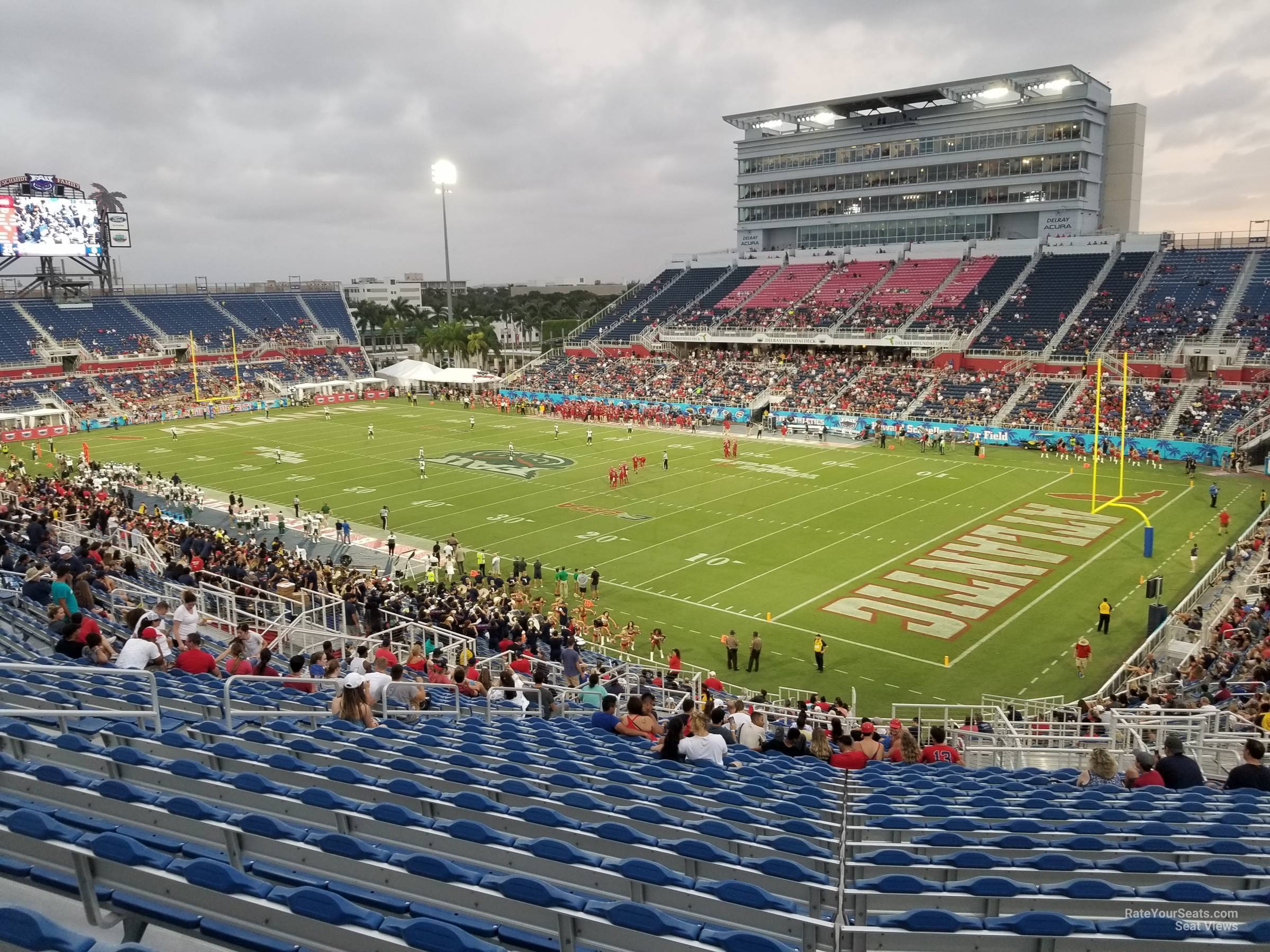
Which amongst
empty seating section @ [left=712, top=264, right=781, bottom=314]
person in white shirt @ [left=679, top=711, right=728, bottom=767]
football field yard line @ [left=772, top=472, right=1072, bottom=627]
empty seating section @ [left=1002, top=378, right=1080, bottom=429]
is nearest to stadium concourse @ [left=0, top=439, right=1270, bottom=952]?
person in white shirt @ [left=679, top=711, right=728, bottom=767]

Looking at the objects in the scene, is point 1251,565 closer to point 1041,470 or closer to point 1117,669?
point 1117,669

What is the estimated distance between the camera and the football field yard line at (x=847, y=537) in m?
27.3

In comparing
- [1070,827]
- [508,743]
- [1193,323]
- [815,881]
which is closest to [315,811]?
[815,881]

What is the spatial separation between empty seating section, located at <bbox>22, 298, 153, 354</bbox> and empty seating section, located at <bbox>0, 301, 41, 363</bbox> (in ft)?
3.51

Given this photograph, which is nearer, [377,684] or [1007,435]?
[377,684]

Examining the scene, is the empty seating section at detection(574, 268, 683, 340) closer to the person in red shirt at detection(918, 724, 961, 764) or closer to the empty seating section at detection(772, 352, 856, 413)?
the empty seating section at detection(772, 352, 856, 413)

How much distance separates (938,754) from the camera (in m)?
12.8

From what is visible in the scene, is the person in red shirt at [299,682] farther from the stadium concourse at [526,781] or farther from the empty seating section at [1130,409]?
the empty seating section at [1130,409]

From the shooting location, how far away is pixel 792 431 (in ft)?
186

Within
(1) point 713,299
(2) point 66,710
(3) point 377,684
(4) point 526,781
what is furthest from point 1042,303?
(2) point 66,710

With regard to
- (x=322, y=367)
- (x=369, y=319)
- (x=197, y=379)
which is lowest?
(x=197, y=379)

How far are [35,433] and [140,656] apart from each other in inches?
2234

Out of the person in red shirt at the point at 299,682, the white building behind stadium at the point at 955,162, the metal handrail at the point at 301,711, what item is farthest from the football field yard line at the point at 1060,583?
the white building behind stadium at the point at 955,162

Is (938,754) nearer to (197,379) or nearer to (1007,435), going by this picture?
(1007,435)
